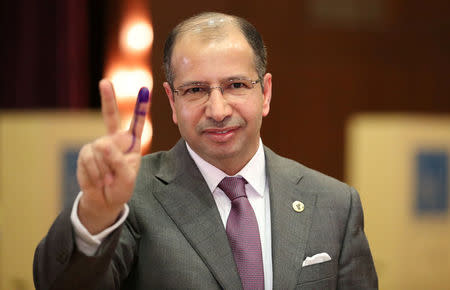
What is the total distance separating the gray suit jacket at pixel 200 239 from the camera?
167cm

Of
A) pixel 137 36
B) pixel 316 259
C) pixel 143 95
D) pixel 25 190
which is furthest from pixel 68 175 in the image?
pixel 143 95

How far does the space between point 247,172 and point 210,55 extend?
1.40 feet

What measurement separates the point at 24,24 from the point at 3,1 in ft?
0.71

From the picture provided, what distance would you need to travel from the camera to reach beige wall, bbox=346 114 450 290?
12.8ft

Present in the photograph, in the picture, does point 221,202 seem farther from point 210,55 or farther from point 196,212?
point 210,55

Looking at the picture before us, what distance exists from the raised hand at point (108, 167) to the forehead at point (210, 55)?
353 millimetres

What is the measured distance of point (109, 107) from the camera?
60.7 inches

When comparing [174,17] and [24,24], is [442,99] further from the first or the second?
[24,24]

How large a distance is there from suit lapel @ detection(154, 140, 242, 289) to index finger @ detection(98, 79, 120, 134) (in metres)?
0.44

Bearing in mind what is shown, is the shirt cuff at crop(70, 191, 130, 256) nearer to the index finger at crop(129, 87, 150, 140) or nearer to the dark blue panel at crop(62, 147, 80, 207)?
the index finger at crop(129, 87, 150, 140)

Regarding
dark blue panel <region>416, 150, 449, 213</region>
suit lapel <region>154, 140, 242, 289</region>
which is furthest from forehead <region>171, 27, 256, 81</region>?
dark blue panel <region>416, 150, 449, 213</region>

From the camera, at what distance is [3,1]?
425 cm

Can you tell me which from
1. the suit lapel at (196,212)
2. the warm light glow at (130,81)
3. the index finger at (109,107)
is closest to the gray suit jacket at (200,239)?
the suit lapel at (196,212)

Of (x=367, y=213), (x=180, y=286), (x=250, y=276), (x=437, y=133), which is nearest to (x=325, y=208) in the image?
(x=250, y=276)
